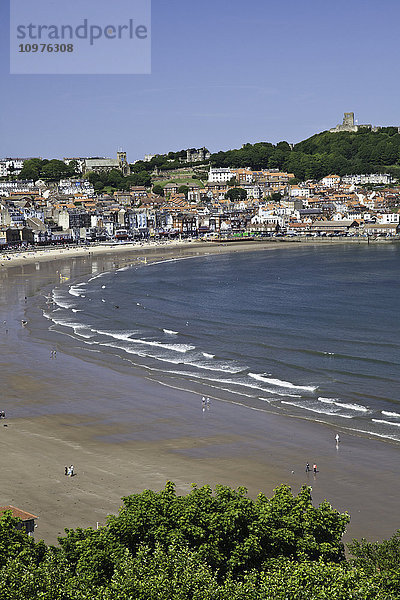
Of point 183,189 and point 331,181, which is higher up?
point 331,181

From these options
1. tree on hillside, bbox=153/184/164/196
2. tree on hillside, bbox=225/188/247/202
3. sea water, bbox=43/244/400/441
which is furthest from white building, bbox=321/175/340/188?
sea water, bbox=43/244/400/441

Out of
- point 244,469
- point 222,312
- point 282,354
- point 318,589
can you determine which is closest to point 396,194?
point 222,312

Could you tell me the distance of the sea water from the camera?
31.9 meters

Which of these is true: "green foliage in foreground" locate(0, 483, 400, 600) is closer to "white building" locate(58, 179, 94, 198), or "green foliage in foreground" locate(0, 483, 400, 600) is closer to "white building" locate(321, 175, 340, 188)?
"white building" locate(58, 179, 94, 198)

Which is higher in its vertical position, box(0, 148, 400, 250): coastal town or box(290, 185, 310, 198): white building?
box(290, 185, 310, 198): white building

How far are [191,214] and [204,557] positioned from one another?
138661 millimetres

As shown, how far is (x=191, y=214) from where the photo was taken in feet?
496

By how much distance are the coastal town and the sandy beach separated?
283 ft

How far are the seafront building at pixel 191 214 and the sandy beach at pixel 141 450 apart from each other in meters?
87.5

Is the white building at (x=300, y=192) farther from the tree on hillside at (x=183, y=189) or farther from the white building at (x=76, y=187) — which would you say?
the white building at (x=76, y=187)

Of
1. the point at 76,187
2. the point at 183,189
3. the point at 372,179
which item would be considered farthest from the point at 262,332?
the point at 372,179

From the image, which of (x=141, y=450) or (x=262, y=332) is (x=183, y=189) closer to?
(x=262, y=332)

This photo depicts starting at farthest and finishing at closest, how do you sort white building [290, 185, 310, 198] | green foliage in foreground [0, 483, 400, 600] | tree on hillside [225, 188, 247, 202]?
1. tree on hillside [225, 188, 247, 202]
2. white building [290, 185, 310, 198]
3. green foliage in foreground [0, 483, 400, 600]

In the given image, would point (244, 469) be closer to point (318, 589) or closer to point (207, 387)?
point (207, 387)
